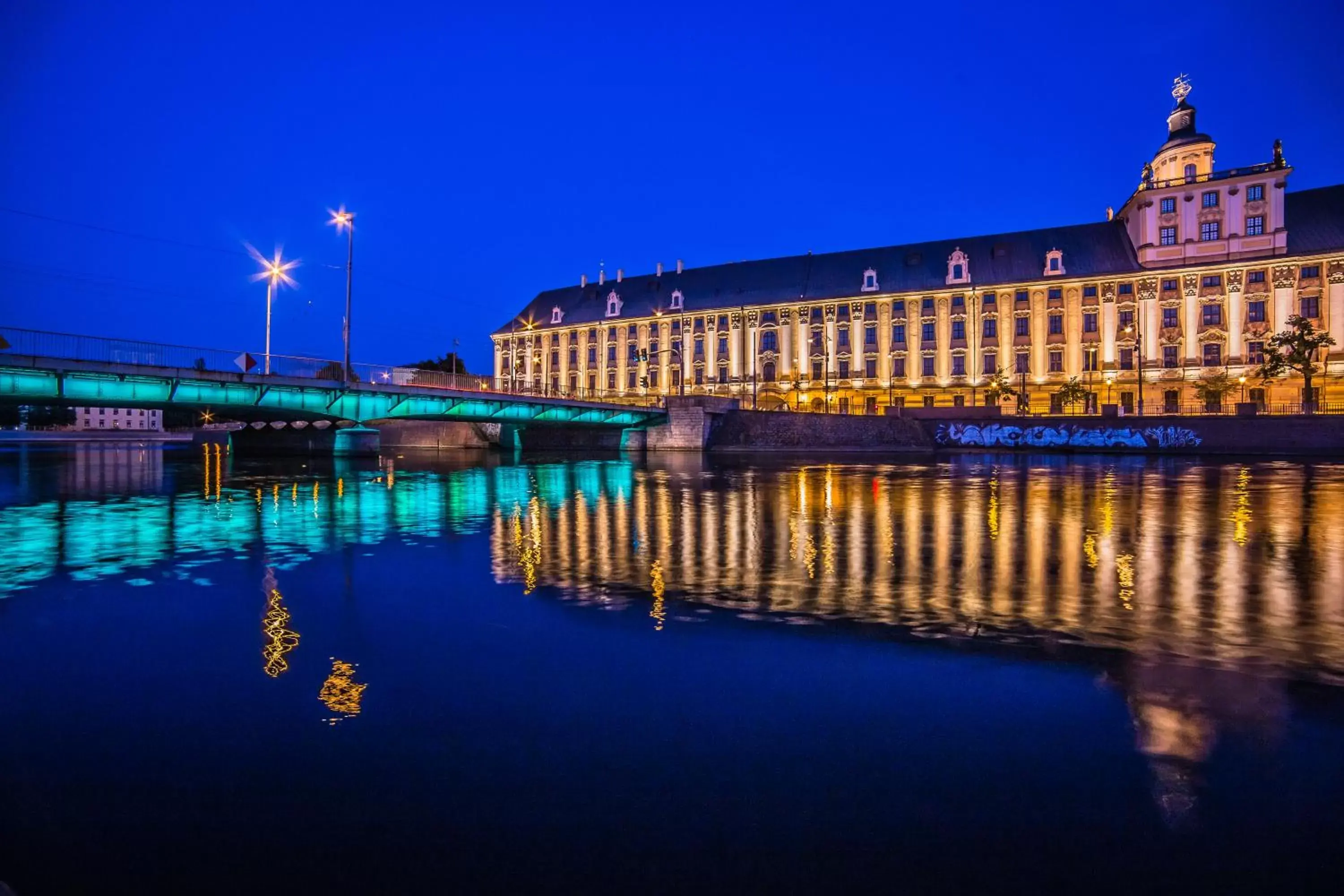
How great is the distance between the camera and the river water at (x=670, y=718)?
3344 millimetres

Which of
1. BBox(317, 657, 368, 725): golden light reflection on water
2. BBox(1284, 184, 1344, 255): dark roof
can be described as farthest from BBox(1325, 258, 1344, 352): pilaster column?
BBox(317, 657, 368, 725): golden light reflection on water

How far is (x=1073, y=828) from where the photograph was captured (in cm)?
352

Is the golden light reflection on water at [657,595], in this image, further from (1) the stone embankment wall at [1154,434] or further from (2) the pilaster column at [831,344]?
(2) the pilaster column at [831,344]

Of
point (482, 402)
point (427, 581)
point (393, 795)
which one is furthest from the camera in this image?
point (482, 402)

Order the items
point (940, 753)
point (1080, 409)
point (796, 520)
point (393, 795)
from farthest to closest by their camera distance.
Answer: point (1080, 409), point (796, 520), point (940, 753), point (393, 795)

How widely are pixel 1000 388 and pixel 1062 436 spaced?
63.2ft

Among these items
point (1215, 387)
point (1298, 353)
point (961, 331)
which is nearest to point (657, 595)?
point (1298, 353)

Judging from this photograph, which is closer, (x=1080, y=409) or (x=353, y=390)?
(x=353, y=390)

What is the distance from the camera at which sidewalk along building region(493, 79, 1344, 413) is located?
234 ft

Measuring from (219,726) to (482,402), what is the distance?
46604 millimetres

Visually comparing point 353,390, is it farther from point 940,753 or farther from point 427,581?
point 940,753

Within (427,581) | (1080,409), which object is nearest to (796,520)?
(427,581)

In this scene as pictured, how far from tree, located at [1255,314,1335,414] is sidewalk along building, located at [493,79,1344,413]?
1.43 meters

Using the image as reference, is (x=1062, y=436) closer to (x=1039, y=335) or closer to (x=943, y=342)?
(x=1039, y=335)
